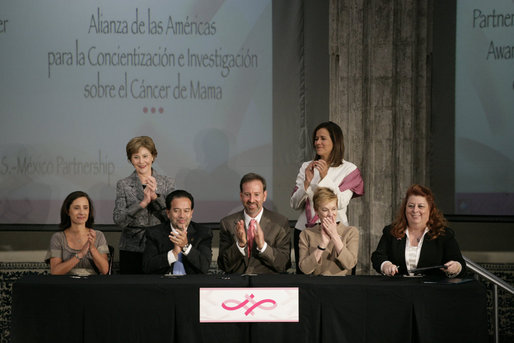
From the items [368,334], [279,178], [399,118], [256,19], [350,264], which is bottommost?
[368,334]

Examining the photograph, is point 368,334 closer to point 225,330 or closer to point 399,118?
point 225,330

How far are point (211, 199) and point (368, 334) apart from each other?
2.61m

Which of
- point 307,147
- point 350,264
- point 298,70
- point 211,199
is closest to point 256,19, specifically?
point 298,70

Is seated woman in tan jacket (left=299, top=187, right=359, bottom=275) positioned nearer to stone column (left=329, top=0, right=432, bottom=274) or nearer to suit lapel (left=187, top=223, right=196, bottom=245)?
suit lapel (left=187, top=223, right=196, bottom=245)

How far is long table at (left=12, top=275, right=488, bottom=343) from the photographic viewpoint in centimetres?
338

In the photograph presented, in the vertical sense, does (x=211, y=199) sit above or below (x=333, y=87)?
below

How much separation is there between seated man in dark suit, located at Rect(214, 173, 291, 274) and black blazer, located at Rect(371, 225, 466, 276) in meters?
0.57

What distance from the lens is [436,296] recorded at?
3.39 metres

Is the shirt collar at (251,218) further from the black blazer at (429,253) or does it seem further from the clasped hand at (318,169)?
the black blazer at (429,253)

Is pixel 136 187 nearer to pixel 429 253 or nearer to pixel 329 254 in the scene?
pixel 329 254

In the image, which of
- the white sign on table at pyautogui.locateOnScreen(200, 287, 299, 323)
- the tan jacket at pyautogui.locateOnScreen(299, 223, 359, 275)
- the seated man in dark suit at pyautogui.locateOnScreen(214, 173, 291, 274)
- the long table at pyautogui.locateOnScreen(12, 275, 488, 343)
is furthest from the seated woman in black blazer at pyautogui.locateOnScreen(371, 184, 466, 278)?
the white sign on table at pyautogui.locateOnScreen(200, 287, 299, 323)

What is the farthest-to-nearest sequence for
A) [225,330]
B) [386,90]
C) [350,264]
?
1. [386,90]
2. [350,264]
3. [225,330]

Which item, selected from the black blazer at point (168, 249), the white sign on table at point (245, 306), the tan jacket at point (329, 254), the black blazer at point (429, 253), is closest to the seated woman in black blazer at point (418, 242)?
the black blazer at point (429, 253)

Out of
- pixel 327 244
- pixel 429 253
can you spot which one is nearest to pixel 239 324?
pixel 327 244
